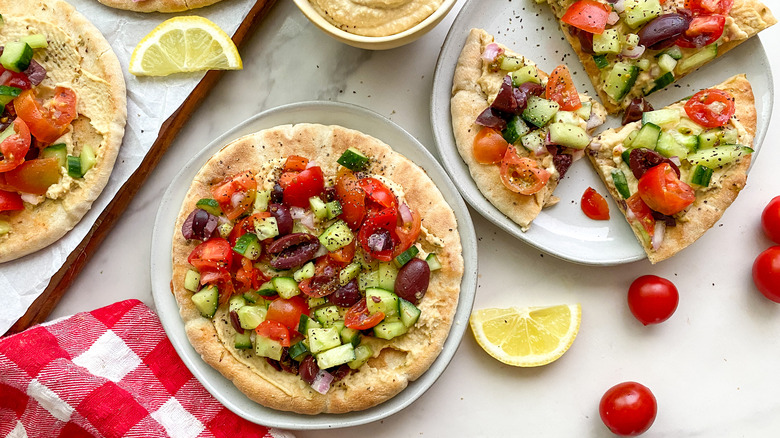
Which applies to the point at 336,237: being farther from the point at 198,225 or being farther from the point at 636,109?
the point at 636,109

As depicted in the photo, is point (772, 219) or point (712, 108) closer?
point (712, 108)

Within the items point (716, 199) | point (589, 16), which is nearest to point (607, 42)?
point (589, 16)

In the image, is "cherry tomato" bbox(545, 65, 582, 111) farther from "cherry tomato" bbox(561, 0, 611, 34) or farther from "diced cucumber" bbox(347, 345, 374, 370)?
"diced cucumber" bbox(347, 345, 374, 370)

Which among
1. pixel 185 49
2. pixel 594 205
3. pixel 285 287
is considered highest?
pixel 185 49

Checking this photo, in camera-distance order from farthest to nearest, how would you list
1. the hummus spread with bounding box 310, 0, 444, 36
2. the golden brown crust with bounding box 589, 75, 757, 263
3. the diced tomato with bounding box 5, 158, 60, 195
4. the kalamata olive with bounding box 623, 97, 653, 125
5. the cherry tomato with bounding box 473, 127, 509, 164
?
1. the kalamata olive with bounding box 623, 97, 653, 125
2. the golden brown crust with bounding box 589, 75, 757, 263
3. the cherry tomato with bounding box 473, 127, 509, 164
4. the diced tomato with bounding box 5, 158, 60, 195
5. the hummus spread with bounding box 310, 0, 444, 36

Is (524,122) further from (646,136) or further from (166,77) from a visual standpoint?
(166,77)

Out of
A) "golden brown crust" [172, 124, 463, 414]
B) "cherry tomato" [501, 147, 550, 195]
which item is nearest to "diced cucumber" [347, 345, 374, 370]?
"golden brown crust" [172, 124, 463, 414]
